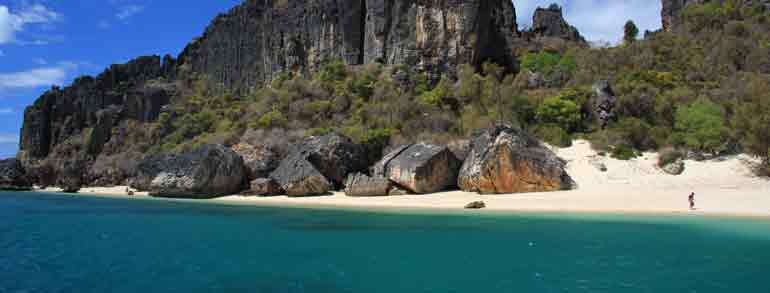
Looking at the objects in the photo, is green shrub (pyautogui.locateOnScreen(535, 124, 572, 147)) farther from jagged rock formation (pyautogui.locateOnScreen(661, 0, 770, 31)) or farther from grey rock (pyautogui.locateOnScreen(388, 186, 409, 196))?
jagged rock formation (pyautogui.locateOnScreen(661, 0, 770, 31))

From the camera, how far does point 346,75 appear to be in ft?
160

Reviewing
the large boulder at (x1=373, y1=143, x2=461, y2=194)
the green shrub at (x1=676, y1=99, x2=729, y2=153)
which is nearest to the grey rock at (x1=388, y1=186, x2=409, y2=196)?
the large boulder at (x1=373, y1=143, x2=461, y2=194)

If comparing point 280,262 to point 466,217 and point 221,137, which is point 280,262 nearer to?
point 466,217

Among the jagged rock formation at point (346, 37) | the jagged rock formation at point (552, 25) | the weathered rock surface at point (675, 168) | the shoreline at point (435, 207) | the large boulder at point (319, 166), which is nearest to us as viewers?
the shoreline at point (435, 207)

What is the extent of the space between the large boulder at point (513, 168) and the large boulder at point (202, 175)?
1689cm

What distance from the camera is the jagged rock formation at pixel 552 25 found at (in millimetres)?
68500

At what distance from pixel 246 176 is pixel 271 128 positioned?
10.0 m

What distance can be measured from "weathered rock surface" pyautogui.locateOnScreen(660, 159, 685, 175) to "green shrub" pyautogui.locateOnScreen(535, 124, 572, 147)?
6066mm

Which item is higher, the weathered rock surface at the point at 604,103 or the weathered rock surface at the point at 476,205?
the weathered rock surface at the point at 604,103

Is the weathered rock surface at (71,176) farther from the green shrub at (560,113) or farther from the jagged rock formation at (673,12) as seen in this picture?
the jagged rock formation at (673,12)

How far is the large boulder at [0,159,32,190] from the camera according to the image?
52.8 m

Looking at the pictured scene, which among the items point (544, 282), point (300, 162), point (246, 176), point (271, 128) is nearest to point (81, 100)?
point (271, 128)

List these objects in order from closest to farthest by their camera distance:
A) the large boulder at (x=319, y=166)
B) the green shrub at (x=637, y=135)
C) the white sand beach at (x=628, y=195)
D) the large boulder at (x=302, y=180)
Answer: the white sand beach at (x=628, y=195) → the green shrub at (x=637, y=135) → the large boulder at (x=302, y=180) → the large boulder at (x=319, y=166)

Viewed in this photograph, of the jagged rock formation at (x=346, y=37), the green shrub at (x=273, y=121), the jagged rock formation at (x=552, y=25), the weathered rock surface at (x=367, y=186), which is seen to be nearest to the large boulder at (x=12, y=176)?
the jagged rock formation at (x=346, y=37)
